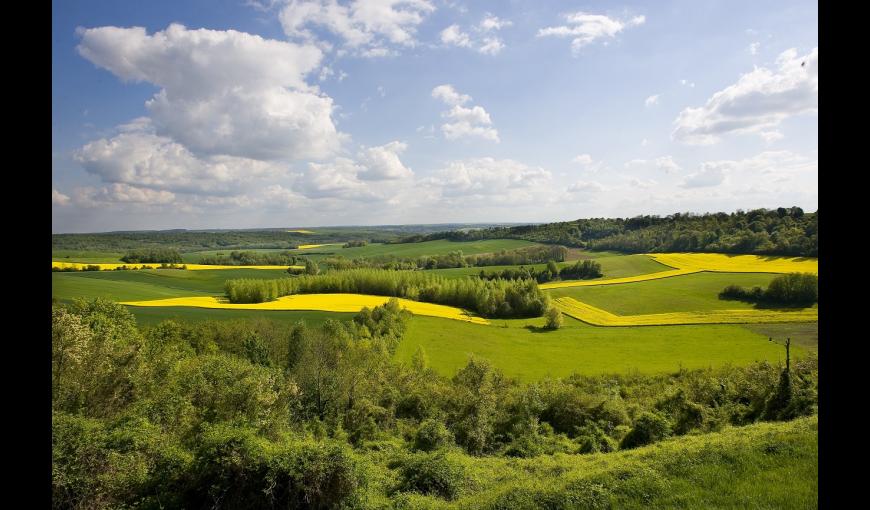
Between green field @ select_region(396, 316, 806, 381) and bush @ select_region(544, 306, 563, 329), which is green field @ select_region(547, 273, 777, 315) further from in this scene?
bush @ select_region(544, 306, 563, 329)

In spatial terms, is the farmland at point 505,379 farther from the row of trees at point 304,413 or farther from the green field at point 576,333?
the green field at point 576,333

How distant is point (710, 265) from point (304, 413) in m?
65.1

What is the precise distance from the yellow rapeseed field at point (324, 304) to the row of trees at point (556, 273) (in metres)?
16.2

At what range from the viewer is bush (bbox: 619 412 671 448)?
2027cm

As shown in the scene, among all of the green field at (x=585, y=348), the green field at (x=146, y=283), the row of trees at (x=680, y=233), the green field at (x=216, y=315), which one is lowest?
the green field at (x=585, y=348)

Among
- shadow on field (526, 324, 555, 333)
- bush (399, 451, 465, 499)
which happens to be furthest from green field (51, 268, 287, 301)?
shadow on field (526, 324, 555, 333)

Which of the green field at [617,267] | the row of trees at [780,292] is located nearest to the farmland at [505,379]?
the row of trees at [780,292]

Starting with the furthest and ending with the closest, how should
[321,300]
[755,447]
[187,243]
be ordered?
[187,243]
[321,300]
[755,447]

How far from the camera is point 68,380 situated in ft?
53.3

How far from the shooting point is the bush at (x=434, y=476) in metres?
14.3
